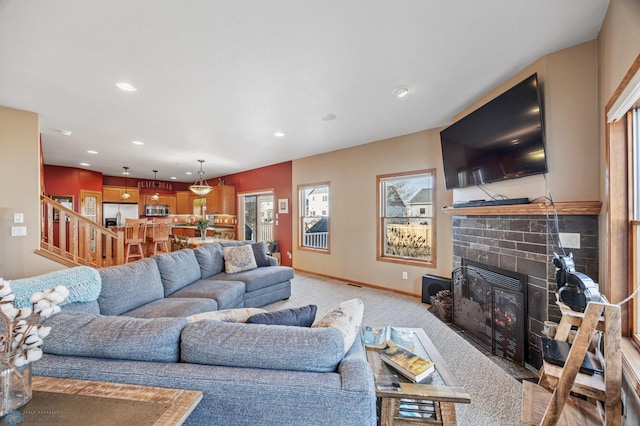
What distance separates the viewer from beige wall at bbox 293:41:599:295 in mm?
2033

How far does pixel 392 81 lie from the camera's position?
254 centimetres

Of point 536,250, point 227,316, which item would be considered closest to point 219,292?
point 227,316

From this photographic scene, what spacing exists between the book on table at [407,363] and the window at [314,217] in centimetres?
404

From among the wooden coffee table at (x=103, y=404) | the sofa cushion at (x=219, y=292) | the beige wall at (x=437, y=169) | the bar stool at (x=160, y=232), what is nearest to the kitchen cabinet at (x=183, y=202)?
the bar stool at (x=160, y=232)

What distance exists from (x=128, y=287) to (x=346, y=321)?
7.01 feet

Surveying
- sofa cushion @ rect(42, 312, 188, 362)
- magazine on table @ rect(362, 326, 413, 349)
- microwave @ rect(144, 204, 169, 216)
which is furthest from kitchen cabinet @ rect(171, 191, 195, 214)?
magazine on table @ rect(362, 326, 413, 349)

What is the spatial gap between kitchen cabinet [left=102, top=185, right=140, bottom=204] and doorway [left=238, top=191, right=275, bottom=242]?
13.2ft

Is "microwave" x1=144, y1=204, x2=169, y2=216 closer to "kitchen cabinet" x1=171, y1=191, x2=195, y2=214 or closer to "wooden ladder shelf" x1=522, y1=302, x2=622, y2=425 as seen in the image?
"kitchen cabinet" x1=171, y1=191, x2=195, y2=214

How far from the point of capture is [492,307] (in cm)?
262

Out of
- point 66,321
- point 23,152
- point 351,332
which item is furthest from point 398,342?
point 23,152

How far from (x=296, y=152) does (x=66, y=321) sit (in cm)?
462

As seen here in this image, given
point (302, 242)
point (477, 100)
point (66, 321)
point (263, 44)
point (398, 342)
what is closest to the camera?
point (66, 321)

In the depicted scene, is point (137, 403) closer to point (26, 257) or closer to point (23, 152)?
point (26, 257)

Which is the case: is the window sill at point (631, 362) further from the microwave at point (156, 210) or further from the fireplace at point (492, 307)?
the microwave at point (156, 210)
